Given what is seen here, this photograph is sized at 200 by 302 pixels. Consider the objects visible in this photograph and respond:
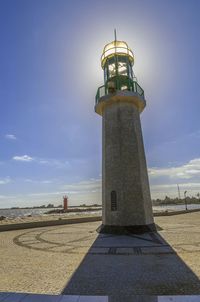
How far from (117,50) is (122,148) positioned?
6463mm

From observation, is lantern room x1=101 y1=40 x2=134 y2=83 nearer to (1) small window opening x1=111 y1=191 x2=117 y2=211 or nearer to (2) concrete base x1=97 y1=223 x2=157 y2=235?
(1) small window opening x1=111 y1=191 x2=117 y2=211

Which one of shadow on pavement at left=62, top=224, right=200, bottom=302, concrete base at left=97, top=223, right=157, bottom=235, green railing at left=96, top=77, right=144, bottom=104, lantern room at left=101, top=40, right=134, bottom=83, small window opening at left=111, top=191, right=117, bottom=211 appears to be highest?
lantern room at left=101, top=40, right=134, bottom=83

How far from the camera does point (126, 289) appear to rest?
15.6ft

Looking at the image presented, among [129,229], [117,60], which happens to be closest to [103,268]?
[129,229]

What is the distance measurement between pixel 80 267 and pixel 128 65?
1226cm

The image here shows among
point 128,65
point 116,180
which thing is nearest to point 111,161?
point 116,180

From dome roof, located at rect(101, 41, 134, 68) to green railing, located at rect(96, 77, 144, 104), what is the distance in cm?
173

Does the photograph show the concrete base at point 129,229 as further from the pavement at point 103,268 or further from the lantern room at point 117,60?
the lantern room at point 117,60

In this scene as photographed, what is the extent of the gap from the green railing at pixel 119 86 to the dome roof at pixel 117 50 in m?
1.73

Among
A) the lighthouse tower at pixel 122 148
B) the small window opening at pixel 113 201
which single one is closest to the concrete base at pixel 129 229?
the lighthouse tower at pixel 122 148

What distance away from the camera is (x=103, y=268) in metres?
6.34

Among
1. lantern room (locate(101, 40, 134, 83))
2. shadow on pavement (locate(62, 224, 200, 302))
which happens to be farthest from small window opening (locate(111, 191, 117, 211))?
lantern room (locate(101, 40, 134, 83))

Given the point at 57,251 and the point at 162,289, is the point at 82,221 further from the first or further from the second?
the point at 162,289

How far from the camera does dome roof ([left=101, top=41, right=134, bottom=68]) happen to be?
15.1 meters
